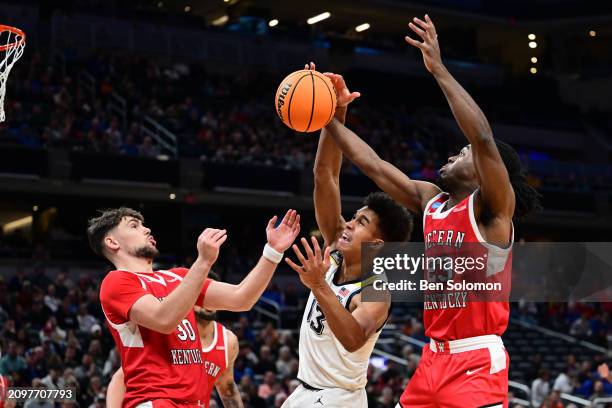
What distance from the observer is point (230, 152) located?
23.0 metres

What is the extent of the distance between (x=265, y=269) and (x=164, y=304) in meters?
0.58

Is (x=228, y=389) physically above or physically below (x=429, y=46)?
below

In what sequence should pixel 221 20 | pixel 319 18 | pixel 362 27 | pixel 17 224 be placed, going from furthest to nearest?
pixel 362 27, pixel 319 18, pixel 221 20, pixel 17 224

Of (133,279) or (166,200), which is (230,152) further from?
(133,279)

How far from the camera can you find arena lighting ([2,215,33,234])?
23.2 metres

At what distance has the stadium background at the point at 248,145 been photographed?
1684 centimetres

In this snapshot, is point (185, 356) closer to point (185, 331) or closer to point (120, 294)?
point (185, 331)

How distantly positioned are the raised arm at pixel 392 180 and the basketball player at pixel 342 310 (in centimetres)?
29

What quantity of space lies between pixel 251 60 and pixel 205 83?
2.55 metres

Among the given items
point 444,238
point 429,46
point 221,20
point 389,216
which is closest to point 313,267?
point 444,238

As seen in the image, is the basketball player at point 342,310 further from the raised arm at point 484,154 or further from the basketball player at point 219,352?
the basketball player at point 219,352

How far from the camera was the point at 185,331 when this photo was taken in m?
5.19

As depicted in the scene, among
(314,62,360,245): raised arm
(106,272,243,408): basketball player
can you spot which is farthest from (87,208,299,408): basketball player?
(106,272,243,408): basketball player

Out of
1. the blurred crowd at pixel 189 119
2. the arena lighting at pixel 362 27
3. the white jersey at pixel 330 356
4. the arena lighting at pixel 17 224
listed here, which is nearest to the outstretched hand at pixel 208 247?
the white jersey at pixel 330 356
